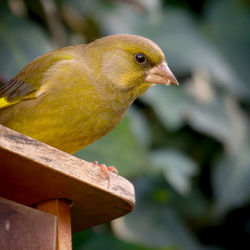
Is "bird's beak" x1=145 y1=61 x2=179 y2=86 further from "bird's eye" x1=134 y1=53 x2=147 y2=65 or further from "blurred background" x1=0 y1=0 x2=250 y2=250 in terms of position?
"blurred background" x1=0 y1=0 x2=250 y2=250

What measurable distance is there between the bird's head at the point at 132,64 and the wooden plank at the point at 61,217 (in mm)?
912

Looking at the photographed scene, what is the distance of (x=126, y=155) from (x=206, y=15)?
6.37 feet

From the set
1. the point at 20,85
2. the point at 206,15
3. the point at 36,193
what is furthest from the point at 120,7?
the point at 36,193

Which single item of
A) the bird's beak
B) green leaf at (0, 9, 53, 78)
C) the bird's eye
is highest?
green leaf at (0, 9, 53, 78)

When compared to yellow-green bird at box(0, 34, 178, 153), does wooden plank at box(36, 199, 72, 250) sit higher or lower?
lower

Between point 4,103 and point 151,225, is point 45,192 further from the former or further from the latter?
point 151,225

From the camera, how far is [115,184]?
7.82 ft

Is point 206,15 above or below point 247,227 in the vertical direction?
above

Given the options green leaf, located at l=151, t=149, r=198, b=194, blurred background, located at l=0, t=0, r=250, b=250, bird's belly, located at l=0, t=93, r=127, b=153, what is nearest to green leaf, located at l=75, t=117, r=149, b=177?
blurred background, located at l=0, t=0, r=250, b=250

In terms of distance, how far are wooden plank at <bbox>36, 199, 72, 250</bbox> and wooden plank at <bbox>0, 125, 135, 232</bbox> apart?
0.03 m

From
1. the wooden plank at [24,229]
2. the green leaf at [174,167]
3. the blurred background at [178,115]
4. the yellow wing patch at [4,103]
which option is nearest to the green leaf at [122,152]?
the blurred background at [178,115]

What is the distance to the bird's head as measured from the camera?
3205mm

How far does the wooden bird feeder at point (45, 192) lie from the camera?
7.02 feet

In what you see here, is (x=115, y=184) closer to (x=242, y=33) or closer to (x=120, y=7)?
(x=120, y=7)
